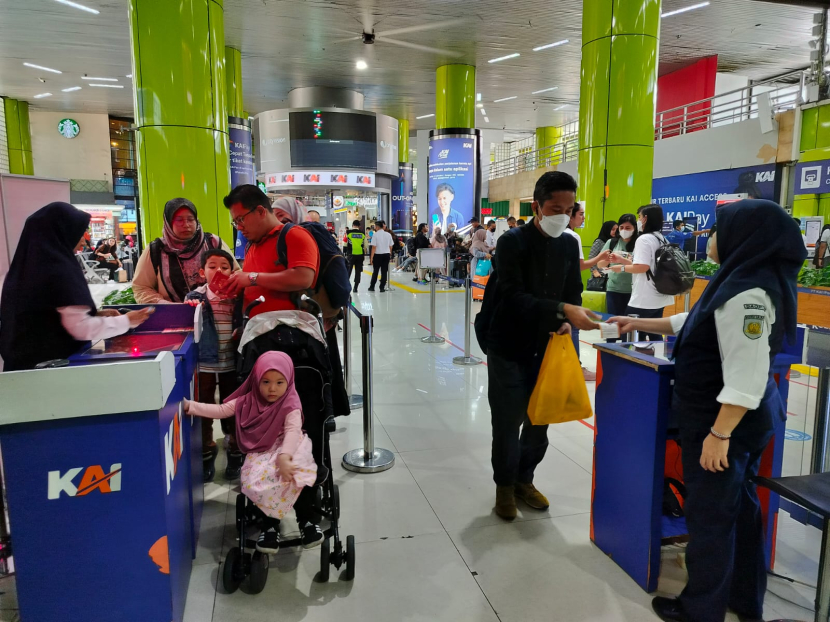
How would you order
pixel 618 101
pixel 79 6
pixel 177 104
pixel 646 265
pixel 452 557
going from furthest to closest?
pixel 79 6 < pixel 618 101 < pixel 177 104 < pixel 646 265 < pixel 452 557

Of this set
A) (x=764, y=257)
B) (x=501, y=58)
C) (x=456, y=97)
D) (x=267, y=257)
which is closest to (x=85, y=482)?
(x=267, y=257)

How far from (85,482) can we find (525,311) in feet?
5.98

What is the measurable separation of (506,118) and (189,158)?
756 inches

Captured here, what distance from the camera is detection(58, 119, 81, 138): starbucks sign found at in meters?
20.2

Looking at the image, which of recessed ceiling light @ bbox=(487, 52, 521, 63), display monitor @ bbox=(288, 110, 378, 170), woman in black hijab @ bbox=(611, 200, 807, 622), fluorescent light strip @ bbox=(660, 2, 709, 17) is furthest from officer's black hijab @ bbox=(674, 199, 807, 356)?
display monitor @ bbox=(288, 110, 378, 170)

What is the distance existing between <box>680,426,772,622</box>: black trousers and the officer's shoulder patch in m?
0.32

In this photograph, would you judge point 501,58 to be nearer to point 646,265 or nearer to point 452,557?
point 646,265

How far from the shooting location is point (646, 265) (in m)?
4.39

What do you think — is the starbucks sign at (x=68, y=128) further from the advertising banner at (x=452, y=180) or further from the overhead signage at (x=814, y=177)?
the overhead signage at (x=814, y=177)

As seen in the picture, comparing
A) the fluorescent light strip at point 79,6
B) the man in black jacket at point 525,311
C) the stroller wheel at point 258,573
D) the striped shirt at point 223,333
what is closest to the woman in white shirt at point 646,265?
the man in black jacket at point 525,311

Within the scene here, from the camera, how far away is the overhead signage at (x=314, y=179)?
16.0m

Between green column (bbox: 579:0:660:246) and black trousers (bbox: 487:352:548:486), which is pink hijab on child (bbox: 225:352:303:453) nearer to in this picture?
black trousers (bbox: 487:352:548:486)

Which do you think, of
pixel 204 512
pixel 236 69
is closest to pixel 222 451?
pixel 204 512

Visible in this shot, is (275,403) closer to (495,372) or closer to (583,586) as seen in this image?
(495,372)
